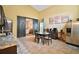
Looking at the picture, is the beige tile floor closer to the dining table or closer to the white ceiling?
the dining table

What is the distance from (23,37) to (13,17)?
1.49 feet

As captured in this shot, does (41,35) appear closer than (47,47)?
No

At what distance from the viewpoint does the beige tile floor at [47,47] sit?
177 cm

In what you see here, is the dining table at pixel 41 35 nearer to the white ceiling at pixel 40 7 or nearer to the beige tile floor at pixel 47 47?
the beige tile floor at pixel 47 47

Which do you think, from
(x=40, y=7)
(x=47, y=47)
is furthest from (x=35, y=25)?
(x=47, y=47)

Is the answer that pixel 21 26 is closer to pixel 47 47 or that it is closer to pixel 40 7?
pixel 40 7

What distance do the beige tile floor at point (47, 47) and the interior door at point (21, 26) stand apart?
0.34 feet

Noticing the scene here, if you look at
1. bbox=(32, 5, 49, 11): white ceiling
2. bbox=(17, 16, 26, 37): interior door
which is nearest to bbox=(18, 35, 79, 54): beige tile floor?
bbox=(17, 16, 26, 37): interior door

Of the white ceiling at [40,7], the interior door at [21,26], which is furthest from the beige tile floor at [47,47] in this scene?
the white ceiling at [40,7]

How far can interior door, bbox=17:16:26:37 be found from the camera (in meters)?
1.85

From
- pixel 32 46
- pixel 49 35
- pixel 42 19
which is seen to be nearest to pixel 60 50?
pixel 49 35

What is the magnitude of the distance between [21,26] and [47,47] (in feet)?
2.25

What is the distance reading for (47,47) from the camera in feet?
5.99
